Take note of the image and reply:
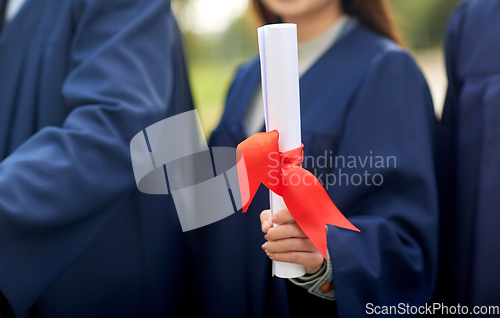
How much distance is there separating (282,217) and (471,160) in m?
0.59

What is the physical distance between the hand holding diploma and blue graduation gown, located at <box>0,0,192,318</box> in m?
0.34

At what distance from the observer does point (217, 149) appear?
42.4 inches

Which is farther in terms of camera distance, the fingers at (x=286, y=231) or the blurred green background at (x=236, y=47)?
the blurred green background at (x=236, y=47)

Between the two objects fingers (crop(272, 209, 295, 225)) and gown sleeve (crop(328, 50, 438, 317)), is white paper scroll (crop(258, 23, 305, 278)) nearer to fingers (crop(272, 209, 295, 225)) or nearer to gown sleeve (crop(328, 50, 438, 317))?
fingers (crop(272, 209, 295, 225))

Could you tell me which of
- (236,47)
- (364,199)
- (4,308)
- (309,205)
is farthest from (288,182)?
(236,47)

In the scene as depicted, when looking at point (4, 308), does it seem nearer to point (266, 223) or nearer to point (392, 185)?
point (266, 223)

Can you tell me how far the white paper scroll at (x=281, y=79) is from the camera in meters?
0.53

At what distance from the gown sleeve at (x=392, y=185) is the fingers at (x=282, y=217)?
0.24m

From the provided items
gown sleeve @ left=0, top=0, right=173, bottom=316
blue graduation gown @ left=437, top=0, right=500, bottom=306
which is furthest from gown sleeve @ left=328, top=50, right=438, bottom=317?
gown sleeve @ left=0, top=0, right=173, bottom=316

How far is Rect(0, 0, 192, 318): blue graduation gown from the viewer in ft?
2.39

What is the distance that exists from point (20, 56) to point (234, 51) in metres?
8.91

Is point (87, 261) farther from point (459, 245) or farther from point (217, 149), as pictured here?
point (459, 245)

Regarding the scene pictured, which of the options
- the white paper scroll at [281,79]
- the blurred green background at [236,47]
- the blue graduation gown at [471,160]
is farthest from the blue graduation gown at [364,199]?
the blurred green background at [236,47]

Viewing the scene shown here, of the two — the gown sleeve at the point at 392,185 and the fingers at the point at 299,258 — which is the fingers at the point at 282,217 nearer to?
the fingers at the point at 299,258
